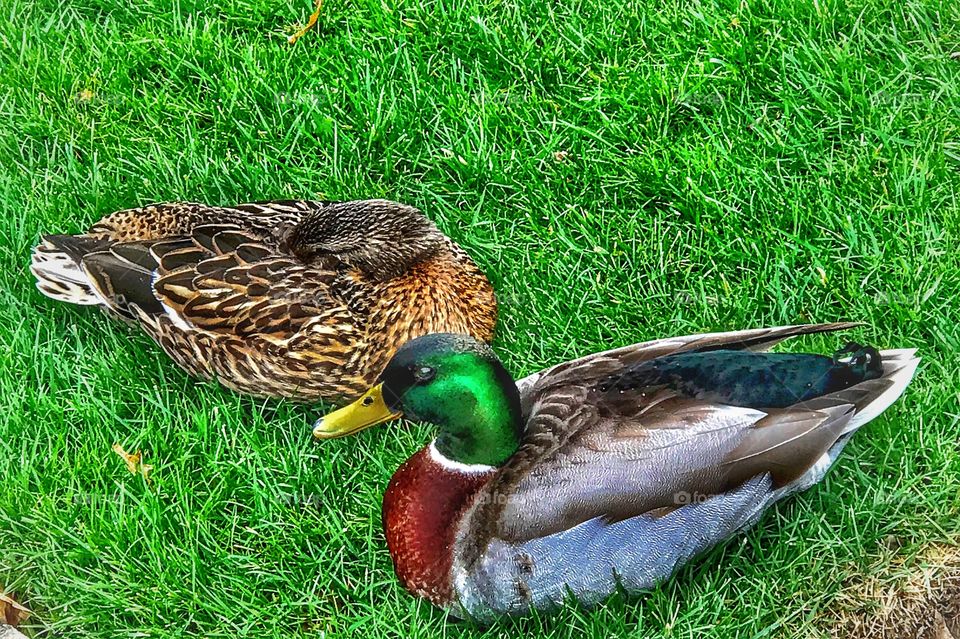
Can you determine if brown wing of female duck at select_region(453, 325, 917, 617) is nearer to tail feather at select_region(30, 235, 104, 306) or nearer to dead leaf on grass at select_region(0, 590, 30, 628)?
dead leaf on grass at select_region(0, 590, 30, 628)

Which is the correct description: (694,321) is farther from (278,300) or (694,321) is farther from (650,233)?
(278,300)

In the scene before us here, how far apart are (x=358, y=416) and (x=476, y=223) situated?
4.17 feet

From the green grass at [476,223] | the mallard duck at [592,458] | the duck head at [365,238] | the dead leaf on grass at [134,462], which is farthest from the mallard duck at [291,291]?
the mallard duck at [592,458]

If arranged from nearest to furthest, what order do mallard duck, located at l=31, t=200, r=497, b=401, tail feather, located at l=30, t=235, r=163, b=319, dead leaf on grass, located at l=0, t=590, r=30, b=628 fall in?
dead leaf on grass, located at l=0, t=590, r=30, b=628, mallard duck, located at l=31, t=200, r=497, b=401, tail feather, located at l=30, t=235, r=163, b=319

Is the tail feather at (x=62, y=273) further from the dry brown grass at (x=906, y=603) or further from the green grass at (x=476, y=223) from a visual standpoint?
the dry brown grass at (x=906, y=603)

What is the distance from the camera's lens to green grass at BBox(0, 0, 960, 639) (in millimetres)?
3160

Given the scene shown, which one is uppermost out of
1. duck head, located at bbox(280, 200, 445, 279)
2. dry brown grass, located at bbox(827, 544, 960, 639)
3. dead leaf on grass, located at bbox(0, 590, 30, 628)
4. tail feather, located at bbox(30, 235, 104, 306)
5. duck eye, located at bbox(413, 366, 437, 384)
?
duck head, located at bbox(280, 200, 445, 279)

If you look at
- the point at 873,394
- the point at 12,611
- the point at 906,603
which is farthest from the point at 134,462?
the point at 906,603

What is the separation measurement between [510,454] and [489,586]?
38 centimetres

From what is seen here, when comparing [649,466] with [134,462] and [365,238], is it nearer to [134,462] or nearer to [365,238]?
[365,238]

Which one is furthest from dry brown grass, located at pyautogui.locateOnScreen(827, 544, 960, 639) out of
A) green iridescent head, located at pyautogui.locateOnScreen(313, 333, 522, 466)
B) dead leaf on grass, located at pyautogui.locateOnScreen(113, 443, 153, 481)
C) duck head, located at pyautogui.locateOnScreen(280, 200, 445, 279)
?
dead leaf on grass, located at pyautogui.locateOnScreen(113, 443, 153, 481)

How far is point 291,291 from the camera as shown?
133 inches

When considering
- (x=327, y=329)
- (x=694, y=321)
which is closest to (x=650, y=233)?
(x=694, y=321)

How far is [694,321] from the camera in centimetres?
365
